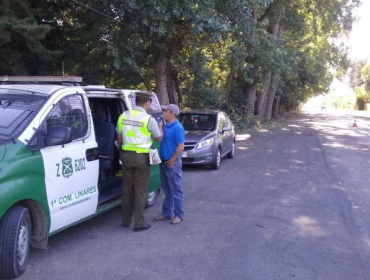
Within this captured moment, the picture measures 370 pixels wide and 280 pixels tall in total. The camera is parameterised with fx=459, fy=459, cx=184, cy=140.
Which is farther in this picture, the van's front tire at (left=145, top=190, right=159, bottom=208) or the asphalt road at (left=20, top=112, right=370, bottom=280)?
the van's front tire at (left=145, top=190, right=159, bottom=208)

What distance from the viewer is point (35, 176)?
5098 millimetres

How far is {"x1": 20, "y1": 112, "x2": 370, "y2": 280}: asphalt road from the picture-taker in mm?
5305

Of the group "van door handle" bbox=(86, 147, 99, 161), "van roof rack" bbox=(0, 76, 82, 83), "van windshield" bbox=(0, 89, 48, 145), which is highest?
"van roof rack" bbox=(0, 76, 82, 83)

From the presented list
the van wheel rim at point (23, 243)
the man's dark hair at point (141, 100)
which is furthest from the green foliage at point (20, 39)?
the van wheel rim at point (23, 243)

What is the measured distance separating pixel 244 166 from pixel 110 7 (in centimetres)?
698

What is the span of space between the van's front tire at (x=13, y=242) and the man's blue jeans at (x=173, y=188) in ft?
8.63

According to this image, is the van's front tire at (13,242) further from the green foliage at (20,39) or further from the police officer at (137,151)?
the green foliage at (20,39)

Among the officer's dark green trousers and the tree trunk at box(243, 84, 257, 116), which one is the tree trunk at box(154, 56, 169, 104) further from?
the tree trunk at box(243, 84, 257, 116)

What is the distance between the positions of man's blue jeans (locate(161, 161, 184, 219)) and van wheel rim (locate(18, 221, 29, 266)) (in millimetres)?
2627

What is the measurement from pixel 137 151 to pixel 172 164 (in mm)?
764

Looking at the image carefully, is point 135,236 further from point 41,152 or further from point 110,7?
point 110,7

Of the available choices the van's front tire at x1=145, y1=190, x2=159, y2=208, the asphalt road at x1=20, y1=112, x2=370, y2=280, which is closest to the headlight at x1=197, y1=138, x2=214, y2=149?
the asphalt road at x1=20, y1=112, x2=370, y2=280

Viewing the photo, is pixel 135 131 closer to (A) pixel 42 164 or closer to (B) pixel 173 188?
(B) pixel 173 188

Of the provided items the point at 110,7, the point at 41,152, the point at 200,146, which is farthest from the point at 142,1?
the point at 41,152
